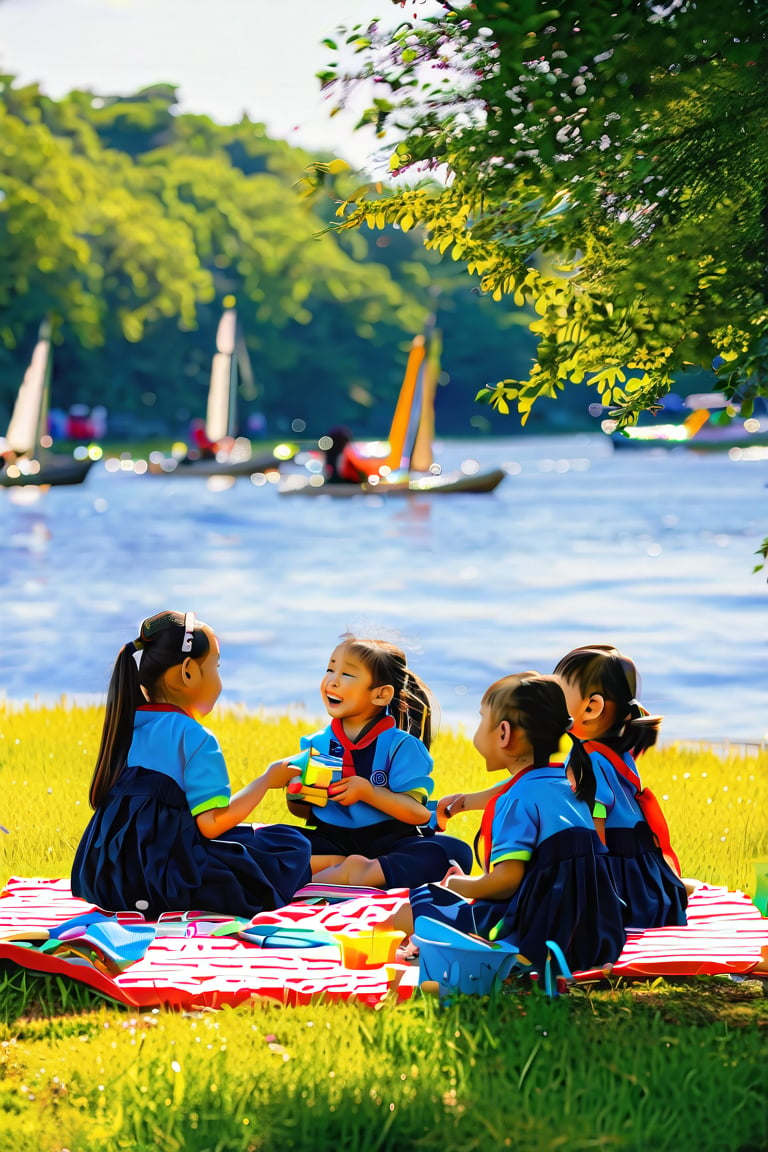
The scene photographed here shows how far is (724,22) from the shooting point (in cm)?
440

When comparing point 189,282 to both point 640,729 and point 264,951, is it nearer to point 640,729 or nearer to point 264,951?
point 640,729

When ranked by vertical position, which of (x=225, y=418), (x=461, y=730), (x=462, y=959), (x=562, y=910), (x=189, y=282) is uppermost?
(x=189, y=282)

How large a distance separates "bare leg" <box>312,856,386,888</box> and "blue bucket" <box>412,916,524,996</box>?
3.79 ft

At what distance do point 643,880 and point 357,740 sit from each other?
1.18 meters

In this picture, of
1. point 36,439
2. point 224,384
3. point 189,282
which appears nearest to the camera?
point 36,439

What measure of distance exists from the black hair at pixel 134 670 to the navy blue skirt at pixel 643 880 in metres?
1.56

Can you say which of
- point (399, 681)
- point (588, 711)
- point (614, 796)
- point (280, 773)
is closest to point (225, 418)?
point (399, 681)

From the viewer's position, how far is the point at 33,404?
150ft

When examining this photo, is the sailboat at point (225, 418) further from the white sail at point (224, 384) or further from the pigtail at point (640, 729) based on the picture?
the pigtail at point (640, 729)

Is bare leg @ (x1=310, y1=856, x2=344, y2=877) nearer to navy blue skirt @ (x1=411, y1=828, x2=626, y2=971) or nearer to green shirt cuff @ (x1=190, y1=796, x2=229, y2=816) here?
green shirt cuff @ (x1=190, y1=796, x2=229, y2=816)

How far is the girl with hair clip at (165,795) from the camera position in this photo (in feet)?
17.1

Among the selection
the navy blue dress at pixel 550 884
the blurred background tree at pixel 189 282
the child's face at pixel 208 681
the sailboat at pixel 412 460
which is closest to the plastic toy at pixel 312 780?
the child's face at pixel 208 681

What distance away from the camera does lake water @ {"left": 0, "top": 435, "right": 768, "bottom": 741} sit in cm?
1580

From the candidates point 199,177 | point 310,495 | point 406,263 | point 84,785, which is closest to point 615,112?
point 84,785
